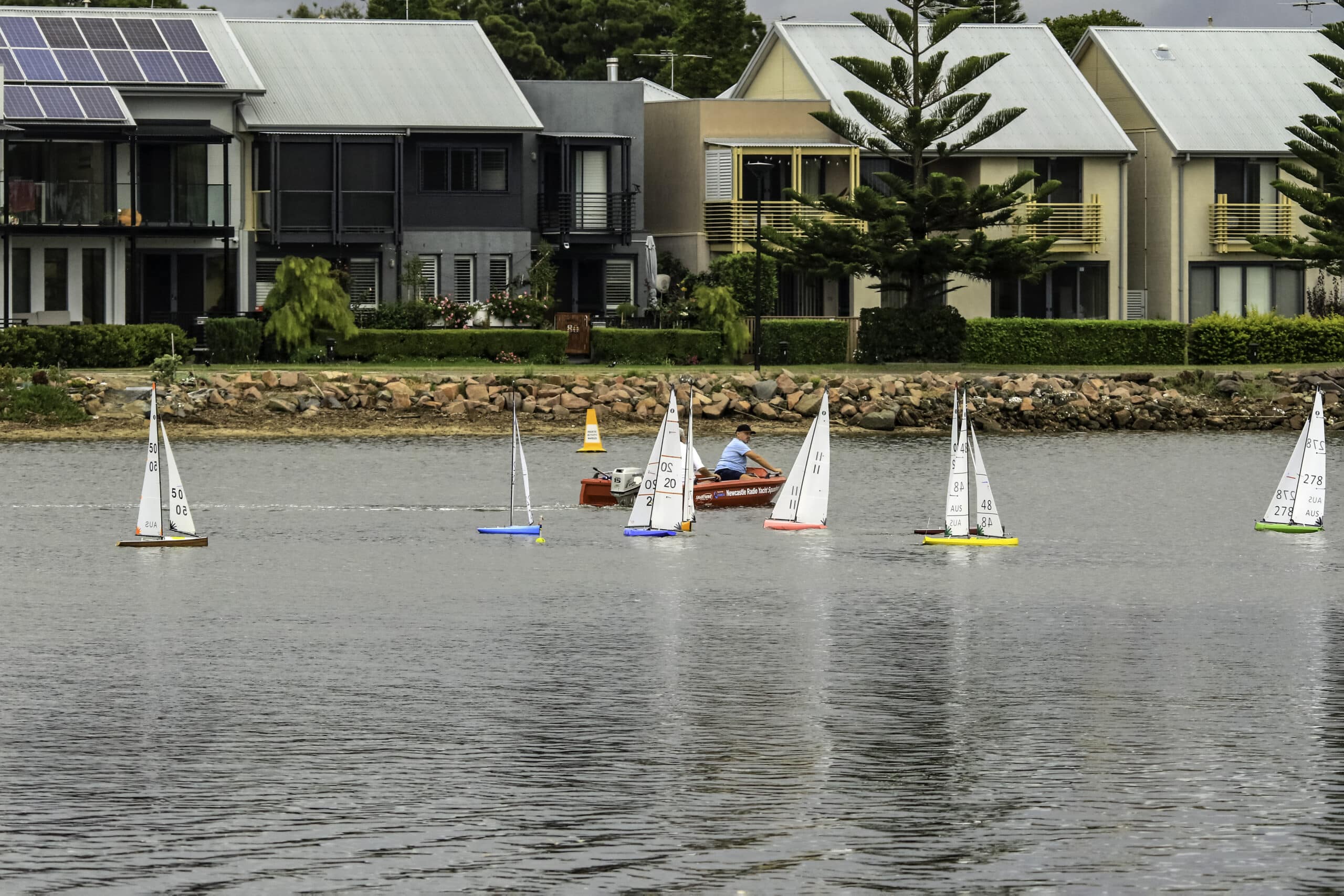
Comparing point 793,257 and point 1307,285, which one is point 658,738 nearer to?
point 793,257

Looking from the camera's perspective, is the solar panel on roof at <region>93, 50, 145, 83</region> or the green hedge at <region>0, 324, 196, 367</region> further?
the solar panel on roof at <region>93, 50, 145, 83</region>

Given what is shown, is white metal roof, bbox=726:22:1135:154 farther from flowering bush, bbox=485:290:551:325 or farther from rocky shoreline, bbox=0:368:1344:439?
flowering bush, bbox=485:290:551:325

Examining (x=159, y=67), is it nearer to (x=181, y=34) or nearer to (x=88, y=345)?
(x=181, y=34)

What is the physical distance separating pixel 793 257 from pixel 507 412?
11357 millimetres

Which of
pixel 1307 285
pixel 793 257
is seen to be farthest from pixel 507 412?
pixel 1307 285

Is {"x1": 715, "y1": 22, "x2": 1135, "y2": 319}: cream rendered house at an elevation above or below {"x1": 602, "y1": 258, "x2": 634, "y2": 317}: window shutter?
above

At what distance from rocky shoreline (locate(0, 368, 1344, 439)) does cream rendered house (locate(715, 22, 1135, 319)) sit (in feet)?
35.5

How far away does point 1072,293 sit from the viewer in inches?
2953

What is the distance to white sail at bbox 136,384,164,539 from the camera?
29.4 m

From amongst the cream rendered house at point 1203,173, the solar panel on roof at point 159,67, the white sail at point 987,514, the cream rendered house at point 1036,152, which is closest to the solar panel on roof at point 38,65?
the solar panel on roof at point 159,67

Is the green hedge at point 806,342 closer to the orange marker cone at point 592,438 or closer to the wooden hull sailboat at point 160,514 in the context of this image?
the orange marker cone at point 592,438

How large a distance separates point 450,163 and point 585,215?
4.70 m

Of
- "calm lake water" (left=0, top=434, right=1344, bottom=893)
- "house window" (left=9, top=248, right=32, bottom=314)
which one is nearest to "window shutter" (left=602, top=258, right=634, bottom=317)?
"house window" (left=9, top=248, right=32, bottom=314)

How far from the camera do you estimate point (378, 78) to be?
70062 mm
